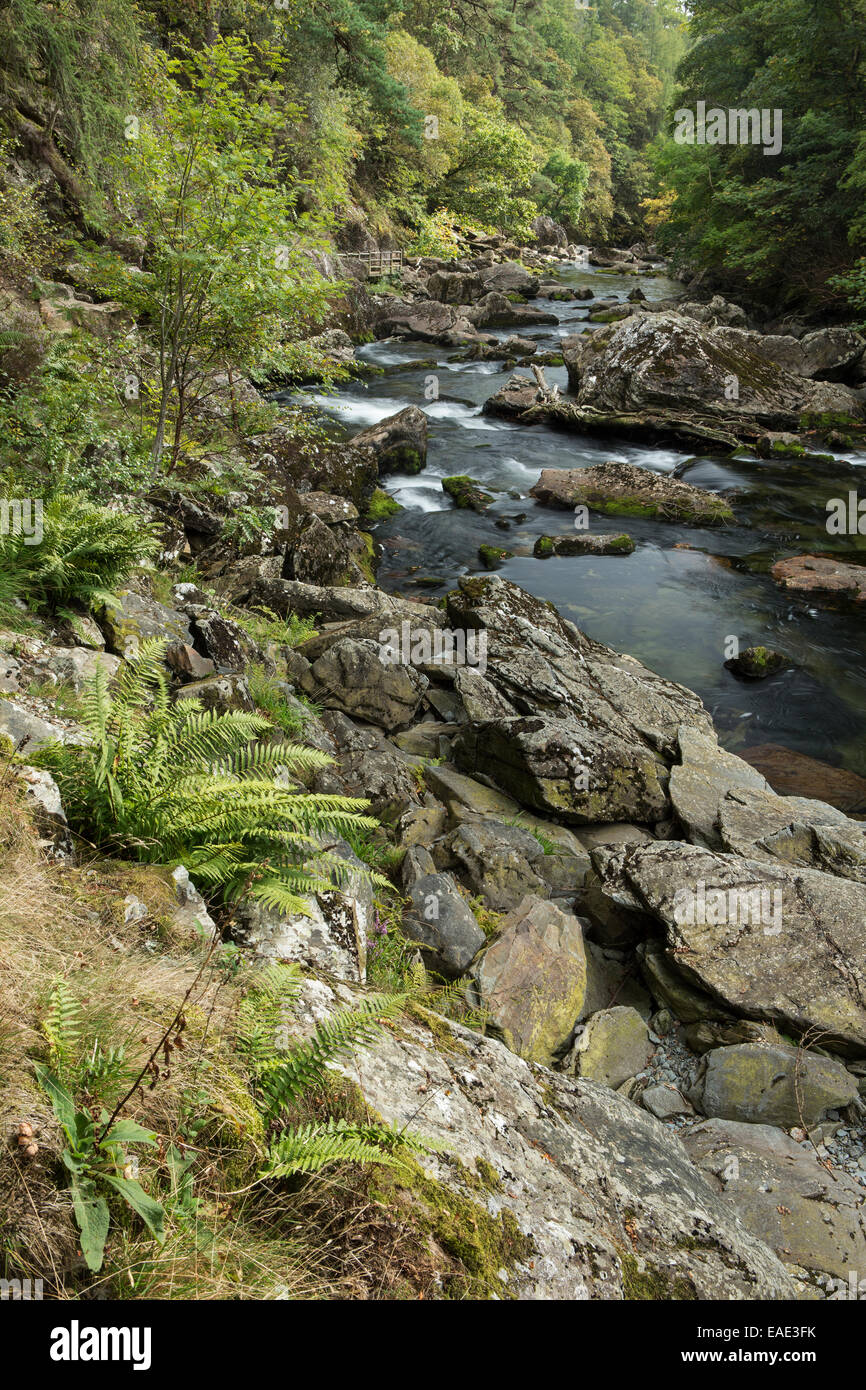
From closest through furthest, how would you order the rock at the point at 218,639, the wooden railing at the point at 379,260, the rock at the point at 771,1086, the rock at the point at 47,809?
the rock at the point at 47,809 → the rock at the point at 771,1086 → the rock at the point at 218,639 → the wooden railing at the point at 379,260

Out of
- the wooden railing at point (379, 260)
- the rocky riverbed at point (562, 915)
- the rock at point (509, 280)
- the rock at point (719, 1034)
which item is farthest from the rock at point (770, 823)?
the rock at point (509, 280)

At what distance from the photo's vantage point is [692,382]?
1994cm

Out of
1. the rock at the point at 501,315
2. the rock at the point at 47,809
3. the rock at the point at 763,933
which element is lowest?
the rock at the point at 763,933

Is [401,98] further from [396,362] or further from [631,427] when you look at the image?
[631,427]

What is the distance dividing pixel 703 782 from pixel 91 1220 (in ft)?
22.2

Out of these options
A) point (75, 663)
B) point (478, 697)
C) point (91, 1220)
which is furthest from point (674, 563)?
point (91, 1220)

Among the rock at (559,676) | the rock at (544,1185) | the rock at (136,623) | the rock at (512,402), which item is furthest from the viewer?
the rock at (512,402)

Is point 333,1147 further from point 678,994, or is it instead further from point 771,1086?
point 678,994

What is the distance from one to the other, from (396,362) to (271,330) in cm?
1971

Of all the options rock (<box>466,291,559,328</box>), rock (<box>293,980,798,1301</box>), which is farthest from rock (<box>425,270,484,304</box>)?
rock (<box>293,980,798,1301</box>)

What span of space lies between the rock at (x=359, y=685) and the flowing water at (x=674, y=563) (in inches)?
124

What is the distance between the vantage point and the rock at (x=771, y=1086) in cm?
457

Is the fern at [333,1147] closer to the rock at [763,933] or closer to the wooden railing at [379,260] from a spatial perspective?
the rock at [763,933]
